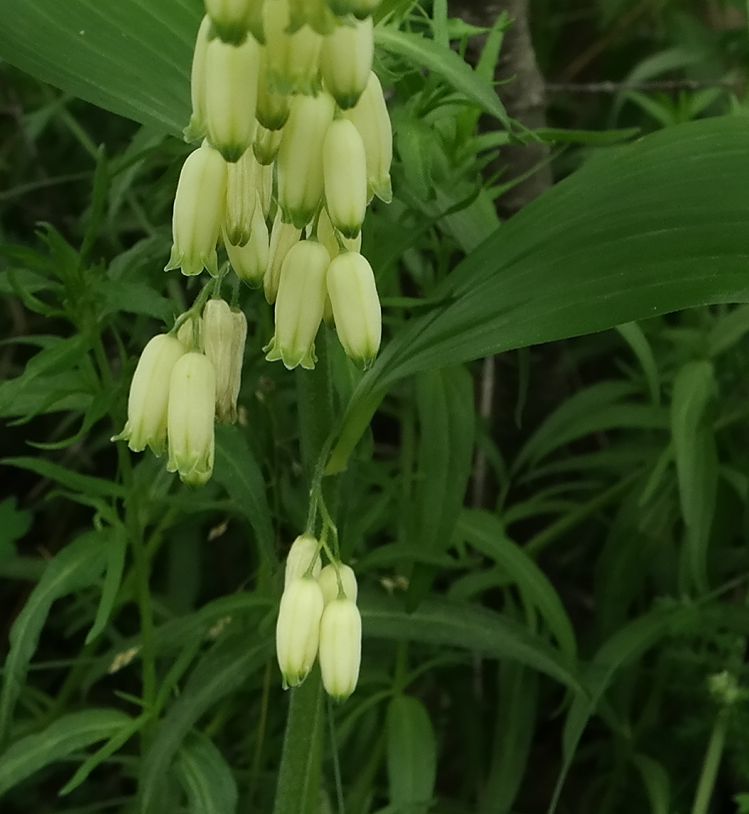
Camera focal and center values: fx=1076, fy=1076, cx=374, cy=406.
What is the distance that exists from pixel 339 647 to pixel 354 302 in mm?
175

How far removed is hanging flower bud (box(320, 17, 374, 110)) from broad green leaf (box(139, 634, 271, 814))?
0.42 metres

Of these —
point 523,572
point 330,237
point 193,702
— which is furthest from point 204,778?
point 330,237

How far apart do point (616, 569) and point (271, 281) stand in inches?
21.8

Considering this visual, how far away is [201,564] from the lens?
1.11 meters

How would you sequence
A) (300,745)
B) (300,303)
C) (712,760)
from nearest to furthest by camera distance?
(300,303) → (300,745) → (712,760)

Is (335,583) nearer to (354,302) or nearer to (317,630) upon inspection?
(317,630)

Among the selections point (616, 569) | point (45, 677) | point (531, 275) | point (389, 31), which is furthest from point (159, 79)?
point (45, 677)

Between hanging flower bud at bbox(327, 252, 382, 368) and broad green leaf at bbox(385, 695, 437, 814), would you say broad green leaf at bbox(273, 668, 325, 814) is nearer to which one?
broad green leaf at bbox(385, 695, 437, 814)

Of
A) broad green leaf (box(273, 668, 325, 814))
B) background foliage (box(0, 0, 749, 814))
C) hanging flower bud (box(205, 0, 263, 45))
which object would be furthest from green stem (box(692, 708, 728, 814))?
hanging flower bud (box(205, 0, 263, 45))

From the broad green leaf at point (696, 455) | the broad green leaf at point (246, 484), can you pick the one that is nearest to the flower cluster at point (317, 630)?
the broad green leaf at point (246, 484)

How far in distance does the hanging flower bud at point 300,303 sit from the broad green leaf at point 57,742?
0.37 meters

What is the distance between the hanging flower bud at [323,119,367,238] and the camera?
47 centimetres

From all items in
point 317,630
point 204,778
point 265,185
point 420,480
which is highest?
point 265,185

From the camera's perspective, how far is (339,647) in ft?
1.79
